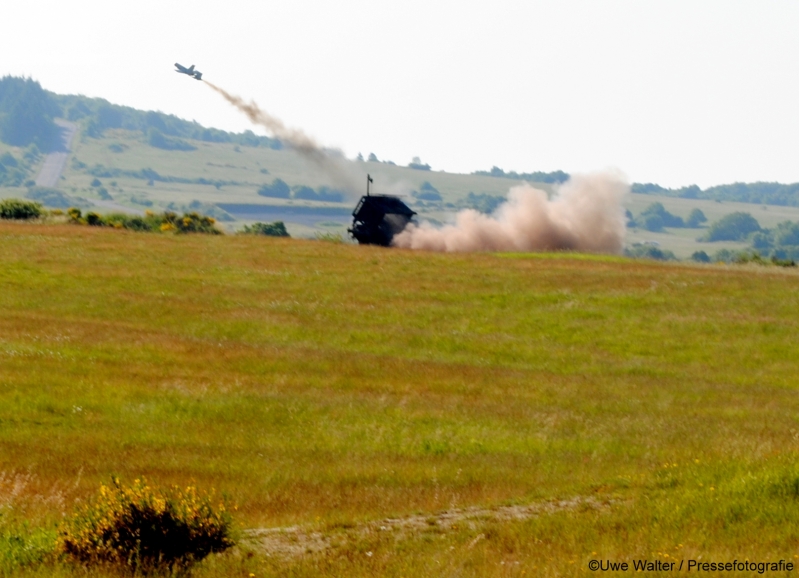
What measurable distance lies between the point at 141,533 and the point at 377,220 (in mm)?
55870

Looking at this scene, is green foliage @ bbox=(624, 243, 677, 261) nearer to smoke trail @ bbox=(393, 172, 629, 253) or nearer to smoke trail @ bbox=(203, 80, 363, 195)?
smoke trail @ bbox=(393, 172, 629, 253)

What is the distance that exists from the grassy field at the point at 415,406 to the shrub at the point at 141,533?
0.32 metres

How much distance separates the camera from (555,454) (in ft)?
62.4

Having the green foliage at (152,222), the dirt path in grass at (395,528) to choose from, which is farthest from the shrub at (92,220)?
the dirt path in grass at (395,528)

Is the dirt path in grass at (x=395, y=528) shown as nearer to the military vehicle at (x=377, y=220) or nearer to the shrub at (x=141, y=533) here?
the shrub at (x=141, y=533)

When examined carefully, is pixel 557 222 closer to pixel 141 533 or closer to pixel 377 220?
pixel 377 220

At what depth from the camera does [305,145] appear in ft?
212

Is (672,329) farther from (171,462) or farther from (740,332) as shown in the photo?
(171,462)

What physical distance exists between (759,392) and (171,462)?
1634 centimetres

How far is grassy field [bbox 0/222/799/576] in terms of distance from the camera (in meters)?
12.5

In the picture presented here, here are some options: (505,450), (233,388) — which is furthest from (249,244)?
(505,450)

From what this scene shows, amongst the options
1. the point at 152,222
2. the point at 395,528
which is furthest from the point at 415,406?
the point at 152,222

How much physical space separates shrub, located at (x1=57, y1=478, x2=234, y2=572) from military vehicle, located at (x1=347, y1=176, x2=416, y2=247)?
54.9 meters

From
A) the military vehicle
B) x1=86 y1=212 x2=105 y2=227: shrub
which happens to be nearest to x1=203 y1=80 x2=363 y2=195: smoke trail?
the military vehicle
